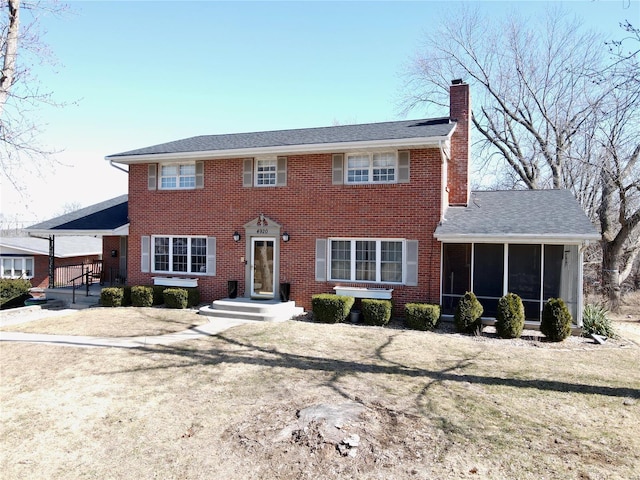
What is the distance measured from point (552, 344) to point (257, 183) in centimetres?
980

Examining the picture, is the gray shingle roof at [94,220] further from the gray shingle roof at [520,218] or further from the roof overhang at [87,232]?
the gray shingle roof at [520,218]

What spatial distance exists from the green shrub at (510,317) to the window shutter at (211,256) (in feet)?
30.0

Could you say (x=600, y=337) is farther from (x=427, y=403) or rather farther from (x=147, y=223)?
(x=147, y=223)

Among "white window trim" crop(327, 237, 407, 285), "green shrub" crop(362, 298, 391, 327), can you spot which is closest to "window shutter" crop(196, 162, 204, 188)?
"white window trim" crop(327, 237, 407, 285)

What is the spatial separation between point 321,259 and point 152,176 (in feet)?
23.3

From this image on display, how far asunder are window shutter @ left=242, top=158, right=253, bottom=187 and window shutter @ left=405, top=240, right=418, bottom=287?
5.71 m

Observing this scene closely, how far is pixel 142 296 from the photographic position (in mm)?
14852

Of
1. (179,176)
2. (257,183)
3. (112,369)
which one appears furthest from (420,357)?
(179,176)

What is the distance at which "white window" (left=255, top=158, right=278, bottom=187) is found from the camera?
1455 centimetres

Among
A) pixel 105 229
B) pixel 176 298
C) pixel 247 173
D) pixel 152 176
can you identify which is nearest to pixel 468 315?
pixel 247 173

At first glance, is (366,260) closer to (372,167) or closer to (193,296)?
(372,167)

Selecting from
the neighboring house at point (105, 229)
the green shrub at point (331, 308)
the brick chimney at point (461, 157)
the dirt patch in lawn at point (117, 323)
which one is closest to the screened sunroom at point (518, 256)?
the brick chimney at point (461, 157)

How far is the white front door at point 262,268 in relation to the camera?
47.7 ft

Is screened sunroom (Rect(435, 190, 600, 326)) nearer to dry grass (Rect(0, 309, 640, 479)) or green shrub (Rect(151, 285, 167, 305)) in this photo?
dry grass (Rect(0, 309, 640, 479))
